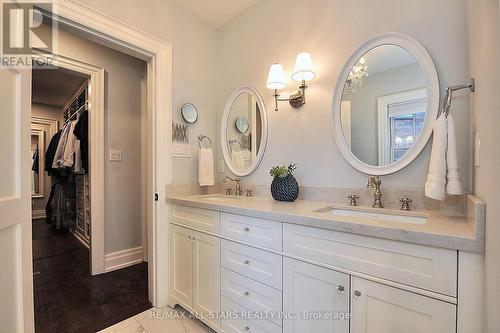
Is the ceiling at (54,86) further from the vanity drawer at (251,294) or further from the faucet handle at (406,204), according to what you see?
the faucet handle at (406,204)

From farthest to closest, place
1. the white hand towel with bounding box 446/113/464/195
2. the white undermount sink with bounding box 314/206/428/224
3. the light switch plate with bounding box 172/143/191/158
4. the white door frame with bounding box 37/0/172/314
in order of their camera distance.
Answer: the light switch plate with bounding box 172/143/191/158 → the white door frame with bounding box 37/0/172/314 → the white undermount sink with bounding box 314/206/428/224 → the white hand towel with bounding box 446/113/464/195

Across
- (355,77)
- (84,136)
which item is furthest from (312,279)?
(84,136)

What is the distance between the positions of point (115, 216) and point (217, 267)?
65.4 inches

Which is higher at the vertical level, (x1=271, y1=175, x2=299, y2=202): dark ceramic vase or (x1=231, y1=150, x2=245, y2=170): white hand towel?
(x1=231, y1=150, x2=245, y2=170): white hand towel

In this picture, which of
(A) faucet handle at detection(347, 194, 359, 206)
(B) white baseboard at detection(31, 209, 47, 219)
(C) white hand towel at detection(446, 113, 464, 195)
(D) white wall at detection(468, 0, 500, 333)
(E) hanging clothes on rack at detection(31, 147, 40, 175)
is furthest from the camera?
(B) white baseboard at detection(31, 209, 47, 219)

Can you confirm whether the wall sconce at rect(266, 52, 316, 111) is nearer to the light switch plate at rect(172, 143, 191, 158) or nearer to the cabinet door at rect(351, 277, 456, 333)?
the light switch plate at rect(172, 143, 191, 158)

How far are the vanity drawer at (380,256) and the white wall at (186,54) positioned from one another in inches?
51.1

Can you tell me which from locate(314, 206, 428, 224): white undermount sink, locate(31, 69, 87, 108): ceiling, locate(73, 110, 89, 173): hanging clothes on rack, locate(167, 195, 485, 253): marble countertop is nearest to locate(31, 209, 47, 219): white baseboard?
locate(31, 69, 87, 108): ceiling

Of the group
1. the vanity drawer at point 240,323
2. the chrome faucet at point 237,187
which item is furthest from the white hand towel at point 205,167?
the vanity drawer at point 240,323

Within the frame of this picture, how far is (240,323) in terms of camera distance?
1325mm

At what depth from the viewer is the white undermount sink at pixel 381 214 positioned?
1.13 meters

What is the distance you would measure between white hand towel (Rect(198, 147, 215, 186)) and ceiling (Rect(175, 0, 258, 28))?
48.9 inches

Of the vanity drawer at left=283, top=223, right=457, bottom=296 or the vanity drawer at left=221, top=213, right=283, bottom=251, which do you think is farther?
the vanity drawer at left=221, top=213, right=283, bottom=251

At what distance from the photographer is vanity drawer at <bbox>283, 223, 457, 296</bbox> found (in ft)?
2.43
